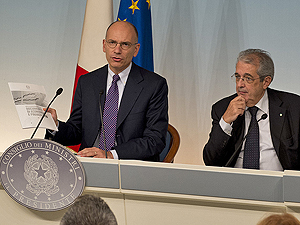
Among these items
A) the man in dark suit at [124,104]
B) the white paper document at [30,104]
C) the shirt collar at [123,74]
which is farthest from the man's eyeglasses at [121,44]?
the white paper document at [30,104]

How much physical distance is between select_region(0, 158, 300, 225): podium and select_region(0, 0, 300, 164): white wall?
2.39m

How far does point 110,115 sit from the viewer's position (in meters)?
2.63

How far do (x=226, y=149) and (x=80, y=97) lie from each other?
3.29 ft

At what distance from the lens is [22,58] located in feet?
14.9

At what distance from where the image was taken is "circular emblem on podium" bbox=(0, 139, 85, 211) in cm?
196

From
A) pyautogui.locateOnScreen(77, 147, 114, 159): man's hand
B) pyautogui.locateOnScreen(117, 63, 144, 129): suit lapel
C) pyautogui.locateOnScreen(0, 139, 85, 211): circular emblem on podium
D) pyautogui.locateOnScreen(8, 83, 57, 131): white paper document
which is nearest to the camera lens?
pyautogui.locateOnScreen(0, 139, 85, 211): circular emblem on podium

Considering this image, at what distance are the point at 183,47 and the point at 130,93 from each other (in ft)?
5.59

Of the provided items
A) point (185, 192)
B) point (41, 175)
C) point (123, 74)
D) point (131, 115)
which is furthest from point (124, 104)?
point (185, 192)

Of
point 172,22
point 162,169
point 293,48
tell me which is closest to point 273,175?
point 162,169

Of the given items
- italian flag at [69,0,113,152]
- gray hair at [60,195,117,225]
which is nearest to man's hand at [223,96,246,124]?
gray hair at [60,195,117,225]

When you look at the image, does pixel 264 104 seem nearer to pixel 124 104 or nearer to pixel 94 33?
pixel 124 104

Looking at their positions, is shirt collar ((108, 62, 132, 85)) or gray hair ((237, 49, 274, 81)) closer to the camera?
gray hair ((237, 49, 274, 81))

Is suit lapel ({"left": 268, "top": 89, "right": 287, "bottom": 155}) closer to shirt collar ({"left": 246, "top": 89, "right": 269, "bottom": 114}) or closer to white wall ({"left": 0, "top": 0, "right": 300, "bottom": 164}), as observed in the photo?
shirt collar ({"left": 246, "top": 89, "right": 269, "bottom": 114})

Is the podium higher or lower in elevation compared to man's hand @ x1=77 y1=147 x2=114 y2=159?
lower
